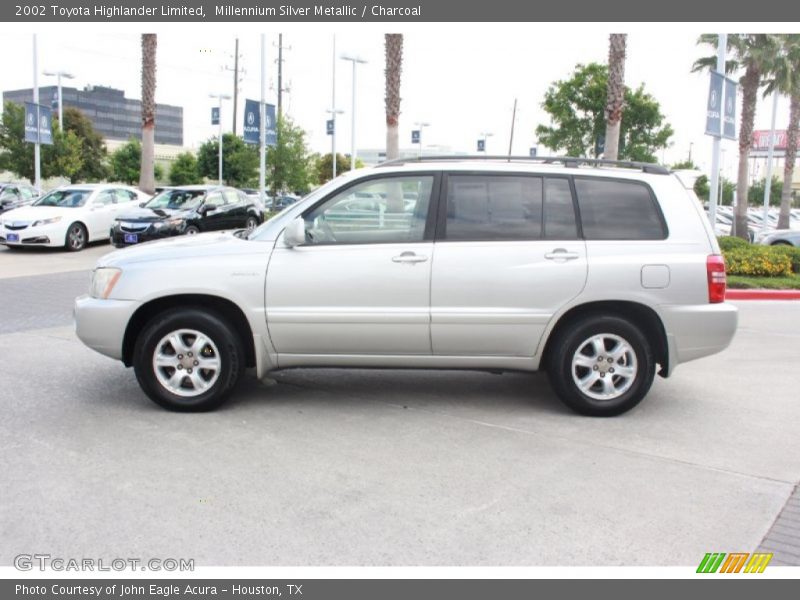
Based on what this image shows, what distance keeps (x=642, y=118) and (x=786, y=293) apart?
2146cm

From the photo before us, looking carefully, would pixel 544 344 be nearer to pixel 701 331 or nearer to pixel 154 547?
pixel 701 331

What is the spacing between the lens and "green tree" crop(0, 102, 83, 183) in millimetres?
39344

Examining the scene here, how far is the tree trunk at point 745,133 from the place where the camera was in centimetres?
2383

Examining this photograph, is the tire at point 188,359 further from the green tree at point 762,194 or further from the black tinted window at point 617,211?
the green tree at point 762,194

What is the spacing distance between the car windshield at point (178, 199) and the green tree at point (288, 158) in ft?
61.4

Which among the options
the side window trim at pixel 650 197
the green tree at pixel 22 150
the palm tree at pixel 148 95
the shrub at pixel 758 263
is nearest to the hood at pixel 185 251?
the side window trim at pixel 650 197

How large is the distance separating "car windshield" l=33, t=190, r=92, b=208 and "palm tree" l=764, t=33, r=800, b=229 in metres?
22.5

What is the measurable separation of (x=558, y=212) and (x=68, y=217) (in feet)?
49.3

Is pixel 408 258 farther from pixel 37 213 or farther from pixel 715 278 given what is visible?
pixel 37 213

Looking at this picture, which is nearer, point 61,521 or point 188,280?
point 61,521

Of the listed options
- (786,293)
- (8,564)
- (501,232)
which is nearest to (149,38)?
(786,293)

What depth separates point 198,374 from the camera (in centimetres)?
561

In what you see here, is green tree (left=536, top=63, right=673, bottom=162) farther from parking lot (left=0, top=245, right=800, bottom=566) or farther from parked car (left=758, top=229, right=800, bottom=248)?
parking lot (left=0, top=245, right=800, bottom=566)

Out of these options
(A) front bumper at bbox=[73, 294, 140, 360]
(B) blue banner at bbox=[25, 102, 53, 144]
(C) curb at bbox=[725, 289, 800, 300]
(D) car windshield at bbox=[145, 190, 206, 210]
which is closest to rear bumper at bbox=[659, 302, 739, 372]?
(A) front bumper at bbox=[73, 294, 140, 360]
